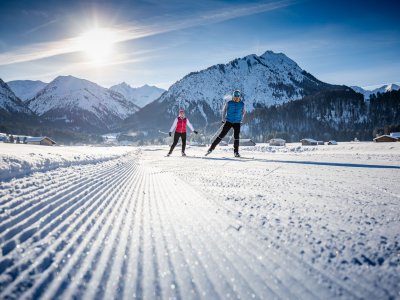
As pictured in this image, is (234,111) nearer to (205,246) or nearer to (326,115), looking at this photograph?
(205,246)

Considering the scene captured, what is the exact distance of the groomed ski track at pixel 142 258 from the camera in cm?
120

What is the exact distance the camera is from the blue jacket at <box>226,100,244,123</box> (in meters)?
9.91

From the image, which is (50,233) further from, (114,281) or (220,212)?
(220,212)

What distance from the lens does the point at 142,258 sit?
1.49 meters

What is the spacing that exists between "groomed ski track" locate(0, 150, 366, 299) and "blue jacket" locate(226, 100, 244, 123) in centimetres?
783

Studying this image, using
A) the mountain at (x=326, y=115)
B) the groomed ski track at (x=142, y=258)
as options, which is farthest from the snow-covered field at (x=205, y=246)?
the mountain at (x=326, y=115)

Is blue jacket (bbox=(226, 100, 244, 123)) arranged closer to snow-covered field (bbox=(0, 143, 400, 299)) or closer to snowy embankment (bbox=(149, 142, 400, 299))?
snowy embankment (bbox=(149, 142, 400, 299))

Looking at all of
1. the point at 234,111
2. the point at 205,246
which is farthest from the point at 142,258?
the point at 234,111

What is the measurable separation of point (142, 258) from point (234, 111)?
29.0 ft

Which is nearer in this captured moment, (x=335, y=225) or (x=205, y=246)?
(x=205, y=246)

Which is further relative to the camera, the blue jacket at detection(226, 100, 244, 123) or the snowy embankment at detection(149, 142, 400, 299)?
the blue jacket at detection(226, 100, 244, 123)

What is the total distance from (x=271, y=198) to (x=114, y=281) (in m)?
1.73

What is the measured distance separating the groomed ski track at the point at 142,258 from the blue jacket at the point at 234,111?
7828mm

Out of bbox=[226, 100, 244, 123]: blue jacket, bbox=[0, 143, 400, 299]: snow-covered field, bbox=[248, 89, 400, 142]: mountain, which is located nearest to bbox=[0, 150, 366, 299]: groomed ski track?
bbox=[0, 143, 400, 299]: snow-covered field
